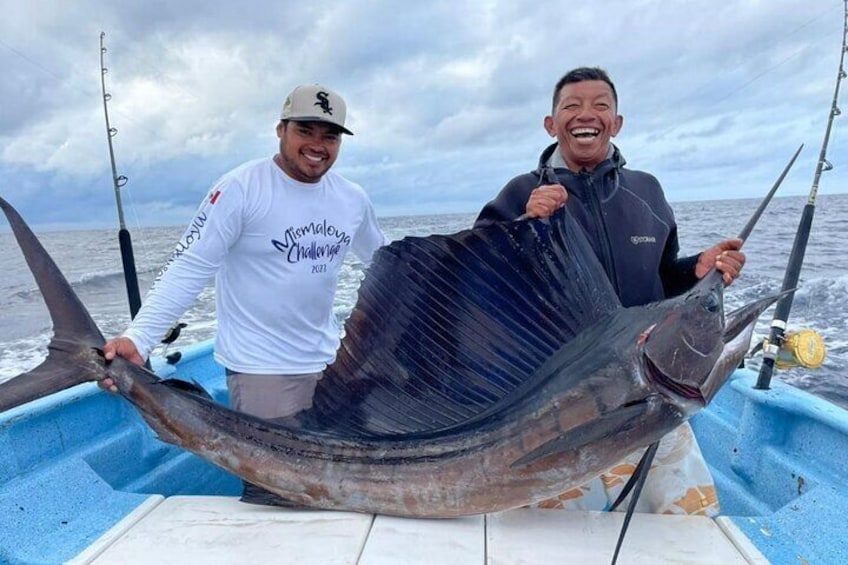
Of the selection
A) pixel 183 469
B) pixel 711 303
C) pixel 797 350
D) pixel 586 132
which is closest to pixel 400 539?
pixel 711 303

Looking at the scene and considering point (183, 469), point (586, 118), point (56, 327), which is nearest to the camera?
point (56, 327)

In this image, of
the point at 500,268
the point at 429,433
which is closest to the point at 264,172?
the point at 500,268

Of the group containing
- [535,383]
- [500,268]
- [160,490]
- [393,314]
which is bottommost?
[160,490]

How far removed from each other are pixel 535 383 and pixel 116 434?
167 cm

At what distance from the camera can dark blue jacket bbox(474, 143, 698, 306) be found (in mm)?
1966

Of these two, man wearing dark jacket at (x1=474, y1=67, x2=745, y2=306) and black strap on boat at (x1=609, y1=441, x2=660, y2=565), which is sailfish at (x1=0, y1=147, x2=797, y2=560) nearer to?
black strap on boat at (x1=609, y1=441, x2=660, y2=565)

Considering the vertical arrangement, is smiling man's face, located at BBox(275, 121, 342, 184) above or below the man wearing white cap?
above

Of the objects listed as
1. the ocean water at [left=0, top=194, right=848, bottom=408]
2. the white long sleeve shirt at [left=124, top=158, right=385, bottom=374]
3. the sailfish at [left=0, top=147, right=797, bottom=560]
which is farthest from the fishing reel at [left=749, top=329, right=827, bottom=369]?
the ocean water at [left=0, top=194, right=848, bottom=408]

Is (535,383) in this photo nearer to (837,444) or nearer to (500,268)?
(500,268)

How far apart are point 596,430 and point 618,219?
0.81 metres

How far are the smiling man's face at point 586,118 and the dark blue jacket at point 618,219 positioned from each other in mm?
79

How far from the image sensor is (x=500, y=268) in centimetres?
177

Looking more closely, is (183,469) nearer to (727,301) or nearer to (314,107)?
(314,107)

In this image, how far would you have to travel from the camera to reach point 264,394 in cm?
229
